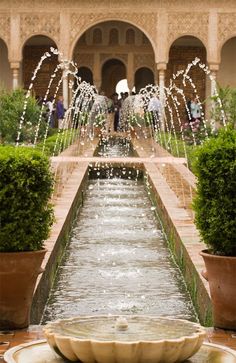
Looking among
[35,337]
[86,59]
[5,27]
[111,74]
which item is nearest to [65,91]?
[5,27]

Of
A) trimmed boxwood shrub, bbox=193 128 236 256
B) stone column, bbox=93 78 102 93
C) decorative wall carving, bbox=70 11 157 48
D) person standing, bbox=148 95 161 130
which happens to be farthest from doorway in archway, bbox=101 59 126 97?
trimmed boxwood shrub, bbox=193 128 236 256

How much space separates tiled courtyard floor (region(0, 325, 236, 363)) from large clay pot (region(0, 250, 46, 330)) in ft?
0.24

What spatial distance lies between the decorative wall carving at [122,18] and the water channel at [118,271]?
45.7 ft

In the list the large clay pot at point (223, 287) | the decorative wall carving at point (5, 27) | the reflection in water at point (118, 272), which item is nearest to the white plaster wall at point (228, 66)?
the decorative wall carving at point (5, 27)

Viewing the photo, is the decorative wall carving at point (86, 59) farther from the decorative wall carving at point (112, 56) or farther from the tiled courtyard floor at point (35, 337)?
the tiled courtyard floor at point (35, 337)

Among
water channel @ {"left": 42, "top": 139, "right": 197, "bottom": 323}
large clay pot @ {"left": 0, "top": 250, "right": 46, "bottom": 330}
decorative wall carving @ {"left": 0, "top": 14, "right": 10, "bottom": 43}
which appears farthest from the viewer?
decorative wall carving @ {"left": 0, "top": 14, "right": 10, "bottom": 43}

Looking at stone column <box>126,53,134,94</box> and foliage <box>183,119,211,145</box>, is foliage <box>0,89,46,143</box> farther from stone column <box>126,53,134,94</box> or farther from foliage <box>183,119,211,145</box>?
stone column <box>126,53,134,94</box>

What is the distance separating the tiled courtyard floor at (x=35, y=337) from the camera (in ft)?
13.9

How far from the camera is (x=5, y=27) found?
24000 millimetres

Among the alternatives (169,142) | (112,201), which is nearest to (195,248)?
(112,201)

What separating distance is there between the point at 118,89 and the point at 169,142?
1020 cm

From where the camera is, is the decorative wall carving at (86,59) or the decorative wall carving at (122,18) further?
the decorative wall carving at (86,59)

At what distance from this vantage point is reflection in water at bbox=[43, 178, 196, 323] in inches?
235

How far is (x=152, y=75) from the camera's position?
27922 millimetres
